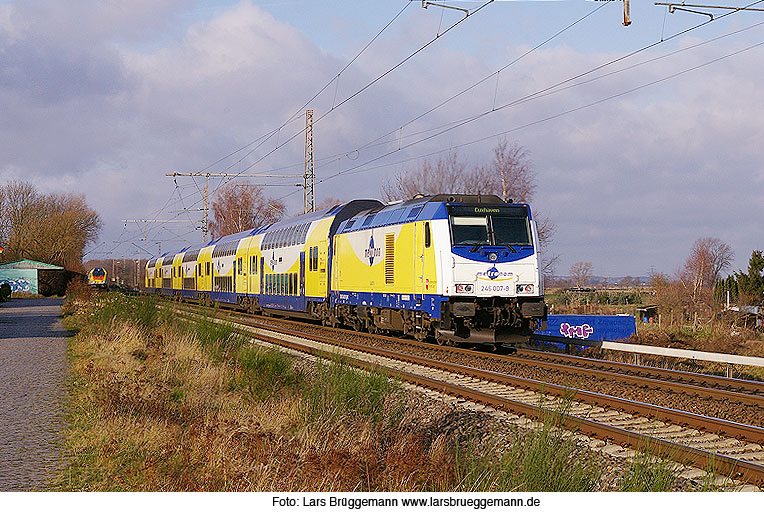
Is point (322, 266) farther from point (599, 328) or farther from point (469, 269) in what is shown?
point (599, 328)

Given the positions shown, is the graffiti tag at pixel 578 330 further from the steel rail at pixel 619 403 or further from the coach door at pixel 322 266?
the steel rail at pixel 619 403

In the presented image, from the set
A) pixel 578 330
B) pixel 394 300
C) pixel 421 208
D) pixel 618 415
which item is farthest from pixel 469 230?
pixel 578 330

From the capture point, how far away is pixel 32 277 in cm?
6869

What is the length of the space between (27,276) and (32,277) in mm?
460

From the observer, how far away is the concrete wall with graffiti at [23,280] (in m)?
67.8

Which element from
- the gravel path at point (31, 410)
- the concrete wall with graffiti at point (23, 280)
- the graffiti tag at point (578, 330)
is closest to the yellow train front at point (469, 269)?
the gravel path at point (31, 410)

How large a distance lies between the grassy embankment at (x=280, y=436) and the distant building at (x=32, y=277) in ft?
196

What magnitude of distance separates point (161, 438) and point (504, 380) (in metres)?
6.83

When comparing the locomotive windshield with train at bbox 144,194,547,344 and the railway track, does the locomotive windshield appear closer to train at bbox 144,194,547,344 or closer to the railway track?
train at bbox 144,194,547,344

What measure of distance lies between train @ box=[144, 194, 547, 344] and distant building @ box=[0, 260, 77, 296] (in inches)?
1938

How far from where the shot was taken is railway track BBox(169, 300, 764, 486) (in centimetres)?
763

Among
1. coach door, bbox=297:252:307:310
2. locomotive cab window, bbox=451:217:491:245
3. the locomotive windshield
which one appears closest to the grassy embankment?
locomotive cab window, bbox=451:217:491:245
